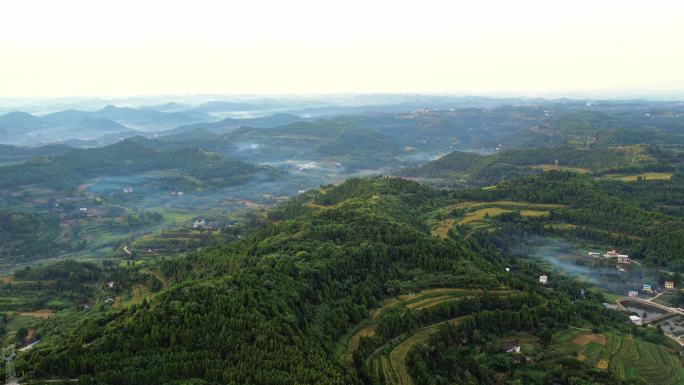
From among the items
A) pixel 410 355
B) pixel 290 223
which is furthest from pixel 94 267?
pixel 410 355

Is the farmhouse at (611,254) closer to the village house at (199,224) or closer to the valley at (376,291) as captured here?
the valley at (376,291)

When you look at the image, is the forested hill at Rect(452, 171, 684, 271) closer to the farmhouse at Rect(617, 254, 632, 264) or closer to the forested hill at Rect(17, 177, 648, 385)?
the farmhouse at Rect(617, 254, 632, 264)

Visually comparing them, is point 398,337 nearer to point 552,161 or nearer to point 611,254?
point 611,254

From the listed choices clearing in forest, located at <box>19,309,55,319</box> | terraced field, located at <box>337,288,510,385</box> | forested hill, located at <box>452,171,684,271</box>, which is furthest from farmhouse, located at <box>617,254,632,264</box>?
clearing in forest, located at <box>19,309,55,319</box>

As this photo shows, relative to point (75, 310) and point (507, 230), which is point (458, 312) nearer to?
point (507, 230)

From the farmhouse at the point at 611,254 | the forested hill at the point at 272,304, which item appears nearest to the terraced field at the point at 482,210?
the forested hill at the point at 272,304
